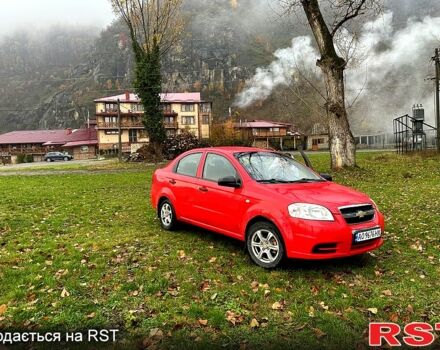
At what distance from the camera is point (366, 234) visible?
213 inches

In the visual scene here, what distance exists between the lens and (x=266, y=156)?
6.88 meters

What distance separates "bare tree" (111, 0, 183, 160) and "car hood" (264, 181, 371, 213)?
32.8 meters

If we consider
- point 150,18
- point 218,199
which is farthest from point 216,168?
point 150,18

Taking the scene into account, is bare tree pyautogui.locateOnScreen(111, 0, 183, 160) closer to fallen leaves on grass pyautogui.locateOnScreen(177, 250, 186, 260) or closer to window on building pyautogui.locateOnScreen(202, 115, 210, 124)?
fallen leaves on grass pyautogui.locateOnScreen(177, 250, 186, 260)

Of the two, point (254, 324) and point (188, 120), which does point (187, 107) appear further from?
point (254, 324)

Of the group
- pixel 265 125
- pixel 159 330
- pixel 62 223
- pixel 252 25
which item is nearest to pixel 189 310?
pixel 159 330

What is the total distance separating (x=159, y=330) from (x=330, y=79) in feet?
48.0

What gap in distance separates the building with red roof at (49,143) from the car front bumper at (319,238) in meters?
76.7

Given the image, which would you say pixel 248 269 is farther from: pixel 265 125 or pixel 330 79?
pixel 265 125

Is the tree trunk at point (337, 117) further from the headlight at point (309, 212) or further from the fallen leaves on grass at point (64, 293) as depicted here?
the fallen leaves on grass at point (64, 293)

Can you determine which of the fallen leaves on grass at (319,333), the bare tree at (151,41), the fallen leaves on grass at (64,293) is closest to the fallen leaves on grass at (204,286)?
the fallen leaves on grass at (319,333)

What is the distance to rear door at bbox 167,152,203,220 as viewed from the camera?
709 centimetres

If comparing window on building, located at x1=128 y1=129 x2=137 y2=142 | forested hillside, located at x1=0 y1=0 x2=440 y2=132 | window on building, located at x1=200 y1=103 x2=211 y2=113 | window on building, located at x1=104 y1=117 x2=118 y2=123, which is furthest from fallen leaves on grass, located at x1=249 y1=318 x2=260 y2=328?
forested hillside, located at x1=0 y1=0 x2=440 y2=132

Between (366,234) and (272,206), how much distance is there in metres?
1.32
